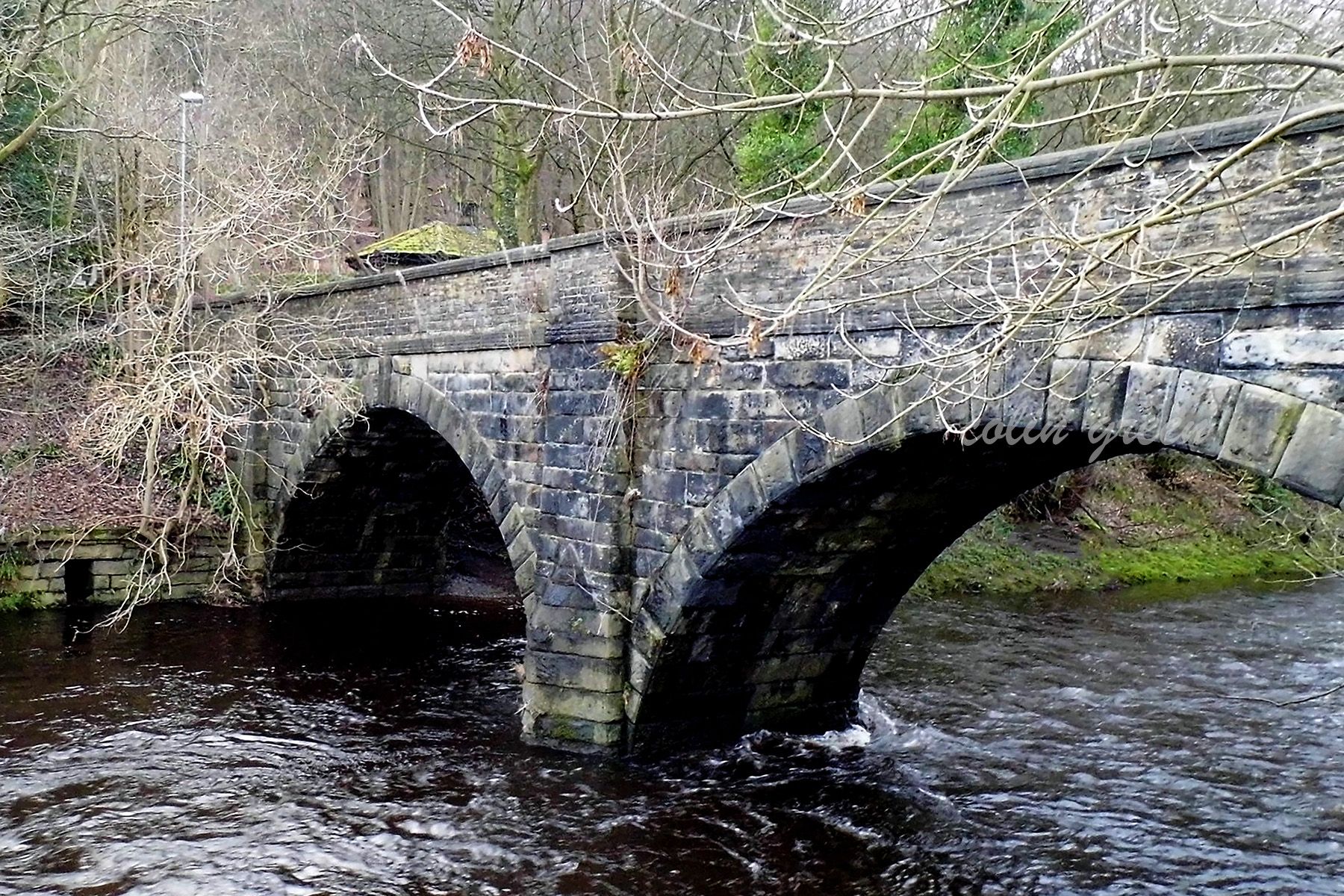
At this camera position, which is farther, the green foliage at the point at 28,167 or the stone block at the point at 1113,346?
the green foliage at the point at 28,167

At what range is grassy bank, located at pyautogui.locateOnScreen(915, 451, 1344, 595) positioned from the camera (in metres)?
16.6

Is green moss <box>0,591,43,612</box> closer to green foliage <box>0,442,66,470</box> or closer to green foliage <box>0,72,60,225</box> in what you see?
green foliage <box>0,442,66,470</box>

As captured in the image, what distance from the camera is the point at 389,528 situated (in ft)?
49.1

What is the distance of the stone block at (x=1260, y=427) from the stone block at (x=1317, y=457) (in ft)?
0.12

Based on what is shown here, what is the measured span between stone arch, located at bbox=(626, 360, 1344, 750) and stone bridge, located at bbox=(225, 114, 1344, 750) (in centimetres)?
2

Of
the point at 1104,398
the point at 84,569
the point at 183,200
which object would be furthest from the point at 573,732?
the point at 183,200

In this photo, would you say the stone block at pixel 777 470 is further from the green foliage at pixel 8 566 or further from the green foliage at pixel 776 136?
the green foliage at pixel 8 566

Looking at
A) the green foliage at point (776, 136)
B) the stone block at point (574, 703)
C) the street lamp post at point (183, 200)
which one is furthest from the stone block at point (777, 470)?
the street lamp post at point (183, 200)

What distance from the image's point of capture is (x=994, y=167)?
18.5ft

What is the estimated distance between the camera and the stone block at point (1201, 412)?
4.85 metres

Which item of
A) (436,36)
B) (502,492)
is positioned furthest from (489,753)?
(436,36)

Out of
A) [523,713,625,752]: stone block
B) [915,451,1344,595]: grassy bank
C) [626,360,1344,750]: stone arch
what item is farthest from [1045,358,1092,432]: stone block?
[915,451,1344,595]: grassy bank

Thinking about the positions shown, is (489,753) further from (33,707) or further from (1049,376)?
(1049,376)

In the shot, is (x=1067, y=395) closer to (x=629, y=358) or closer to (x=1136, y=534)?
(x=629, y=358)
